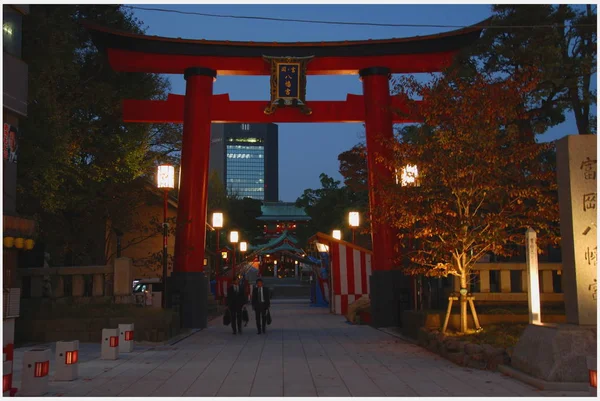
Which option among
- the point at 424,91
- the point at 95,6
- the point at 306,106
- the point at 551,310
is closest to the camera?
the point at 551,310

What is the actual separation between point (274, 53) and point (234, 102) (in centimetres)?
226

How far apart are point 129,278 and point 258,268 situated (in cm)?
6022

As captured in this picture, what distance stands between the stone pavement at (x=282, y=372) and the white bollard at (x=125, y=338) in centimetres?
29

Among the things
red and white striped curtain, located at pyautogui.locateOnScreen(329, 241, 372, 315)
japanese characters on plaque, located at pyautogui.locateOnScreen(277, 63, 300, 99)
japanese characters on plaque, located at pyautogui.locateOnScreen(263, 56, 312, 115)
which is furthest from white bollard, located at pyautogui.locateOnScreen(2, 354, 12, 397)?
red and white striped curtain, located at pyautogui.locateOnScreen(329, 241, 372, 315)

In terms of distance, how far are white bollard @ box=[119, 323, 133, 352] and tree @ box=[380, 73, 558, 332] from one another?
688cm

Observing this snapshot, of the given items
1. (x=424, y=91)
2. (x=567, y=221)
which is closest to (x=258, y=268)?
(x=424, y=91)

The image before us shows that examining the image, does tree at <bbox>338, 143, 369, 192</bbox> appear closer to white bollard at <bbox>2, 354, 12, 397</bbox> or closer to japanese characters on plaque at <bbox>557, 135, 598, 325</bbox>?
japanese characters on plaque at <bbox>557, 135, 598, 325</bbox>

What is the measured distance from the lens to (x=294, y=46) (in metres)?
24.6

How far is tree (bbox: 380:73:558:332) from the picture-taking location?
51.4 feet

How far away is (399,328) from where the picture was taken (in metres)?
22.3

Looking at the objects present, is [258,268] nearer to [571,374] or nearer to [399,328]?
[399,328]

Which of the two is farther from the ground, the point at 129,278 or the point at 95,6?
the point at 95,6

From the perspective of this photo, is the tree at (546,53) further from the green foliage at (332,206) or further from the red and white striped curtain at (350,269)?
the green foliage at (332,206)

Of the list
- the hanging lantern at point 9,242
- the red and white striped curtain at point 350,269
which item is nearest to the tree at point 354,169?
the red and white striped curtain at point 350,269
